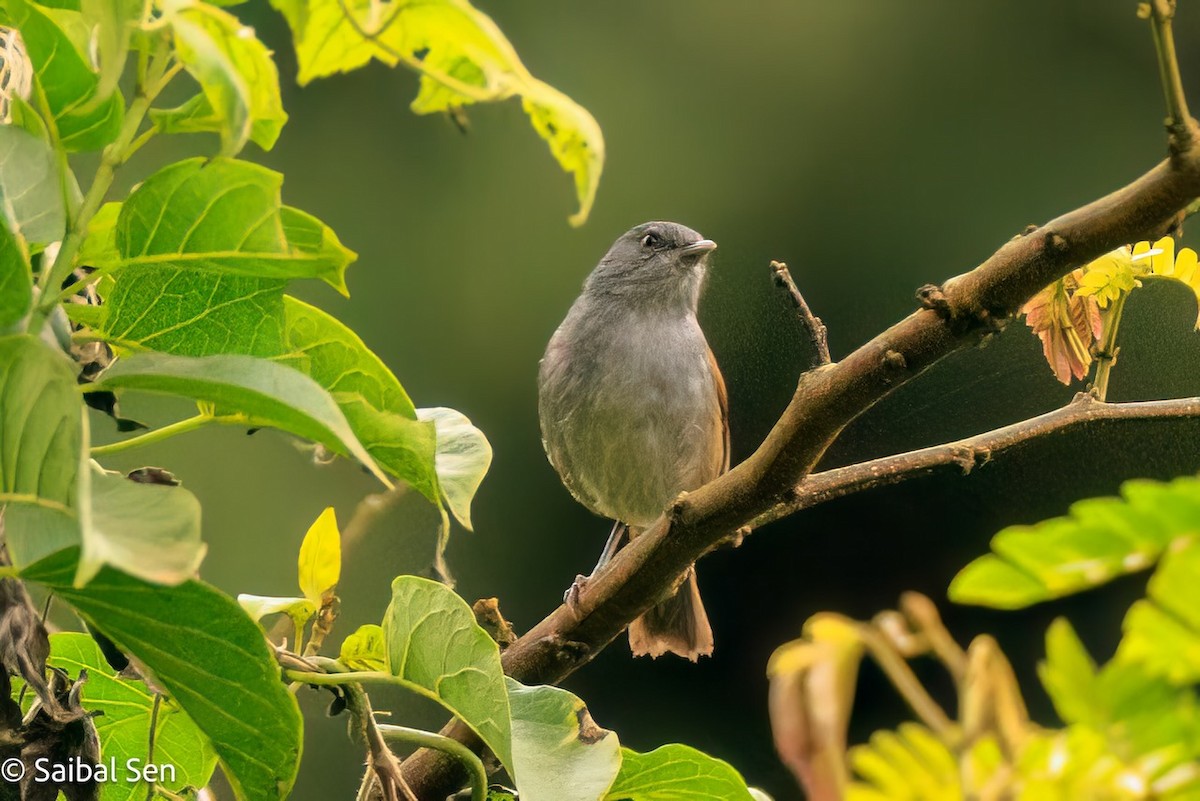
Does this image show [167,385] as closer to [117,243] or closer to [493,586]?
[117,243]

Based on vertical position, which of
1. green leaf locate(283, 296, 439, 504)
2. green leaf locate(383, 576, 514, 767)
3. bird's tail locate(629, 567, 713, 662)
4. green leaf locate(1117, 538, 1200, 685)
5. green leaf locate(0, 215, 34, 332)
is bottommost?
bird's tail locate(629, 567, 713, 662)

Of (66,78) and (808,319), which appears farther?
(808,319)

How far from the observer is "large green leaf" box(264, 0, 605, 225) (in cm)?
73

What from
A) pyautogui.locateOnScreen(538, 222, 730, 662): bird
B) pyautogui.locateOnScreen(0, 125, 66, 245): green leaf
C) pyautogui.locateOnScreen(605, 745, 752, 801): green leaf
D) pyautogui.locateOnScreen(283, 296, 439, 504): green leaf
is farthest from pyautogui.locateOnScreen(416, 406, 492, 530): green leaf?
pyautogui.locateOnScreen(538, 222, 730, 662): bird

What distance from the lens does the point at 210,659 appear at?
867 millimetres

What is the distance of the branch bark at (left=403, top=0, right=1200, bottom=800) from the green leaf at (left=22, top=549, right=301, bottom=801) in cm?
39

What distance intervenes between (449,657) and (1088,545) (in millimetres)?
743

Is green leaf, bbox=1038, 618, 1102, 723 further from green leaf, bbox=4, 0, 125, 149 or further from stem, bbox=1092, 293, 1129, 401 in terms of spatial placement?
stem, bbox=1092, 293, 1129, 401

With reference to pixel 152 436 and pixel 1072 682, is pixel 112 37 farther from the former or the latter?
pixel 1072 682

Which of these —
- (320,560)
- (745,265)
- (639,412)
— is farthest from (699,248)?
(320,560)

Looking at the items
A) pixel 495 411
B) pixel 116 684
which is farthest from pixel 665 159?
pixel 116 684

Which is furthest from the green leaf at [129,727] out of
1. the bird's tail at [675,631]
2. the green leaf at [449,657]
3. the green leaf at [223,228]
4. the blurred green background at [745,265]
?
the bird's tail at [675,631]

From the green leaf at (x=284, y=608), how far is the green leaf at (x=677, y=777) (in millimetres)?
360

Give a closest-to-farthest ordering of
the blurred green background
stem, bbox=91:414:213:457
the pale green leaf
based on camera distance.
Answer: stem, bbox=91:414:213:457
the pale green leaf
the blurred green background
